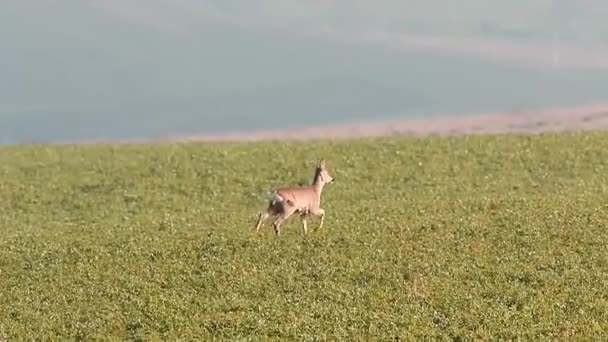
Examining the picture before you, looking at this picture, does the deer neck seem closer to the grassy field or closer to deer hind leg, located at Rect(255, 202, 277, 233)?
the grassy field

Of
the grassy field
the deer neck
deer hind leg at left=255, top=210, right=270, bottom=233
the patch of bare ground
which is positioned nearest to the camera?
the grassy field

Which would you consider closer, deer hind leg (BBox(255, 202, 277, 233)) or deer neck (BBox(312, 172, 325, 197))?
deer hind leg (BBox(255, 202, 277, 233))

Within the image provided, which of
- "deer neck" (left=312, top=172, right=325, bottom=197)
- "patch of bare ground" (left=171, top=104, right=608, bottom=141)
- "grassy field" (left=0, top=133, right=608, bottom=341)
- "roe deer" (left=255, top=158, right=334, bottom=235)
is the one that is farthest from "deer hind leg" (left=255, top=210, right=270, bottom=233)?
"patch of bare ground" (left=171, top=104, right=608, bottom=141)

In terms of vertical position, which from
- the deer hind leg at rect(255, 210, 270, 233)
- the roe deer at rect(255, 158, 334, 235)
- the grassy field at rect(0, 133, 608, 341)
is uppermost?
the roe deer at rect(255, 158, 334, 235)

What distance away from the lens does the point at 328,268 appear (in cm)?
1909

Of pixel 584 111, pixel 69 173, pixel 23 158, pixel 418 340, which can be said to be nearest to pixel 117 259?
pixel 418 340

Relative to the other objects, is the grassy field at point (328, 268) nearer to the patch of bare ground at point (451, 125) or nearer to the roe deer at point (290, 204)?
the roe deer at point (290, 204)

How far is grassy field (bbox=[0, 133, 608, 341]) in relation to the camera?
662 inches

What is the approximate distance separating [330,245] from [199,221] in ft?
17.6

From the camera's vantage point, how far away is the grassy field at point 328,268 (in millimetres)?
16812

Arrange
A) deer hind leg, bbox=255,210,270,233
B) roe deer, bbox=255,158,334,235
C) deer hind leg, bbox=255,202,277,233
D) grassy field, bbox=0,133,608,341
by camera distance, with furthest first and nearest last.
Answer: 1. deer hind leg, bbox=255,210,270,233
2. deer hind leg, bbox=255,202,277,233
3. roe deer, bbox=255,158,334,235
4. grassy field, bbox=0,133,608,341

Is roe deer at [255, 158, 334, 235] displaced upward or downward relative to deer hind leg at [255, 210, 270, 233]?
upward

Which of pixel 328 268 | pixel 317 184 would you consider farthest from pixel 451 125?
pixel 328 268

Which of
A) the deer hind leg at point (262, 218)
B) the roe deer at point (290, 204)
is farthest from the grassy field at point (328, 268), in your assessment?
the roe deer at point (290, 204)
